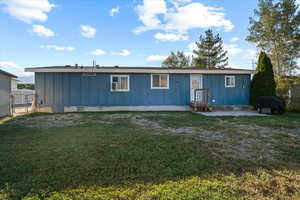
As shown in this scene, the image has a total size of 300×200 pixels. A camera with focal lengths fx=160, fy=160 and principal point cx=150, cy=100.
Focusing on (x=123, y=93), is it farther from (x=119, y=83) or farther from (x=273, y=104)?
(x=273, y=104)

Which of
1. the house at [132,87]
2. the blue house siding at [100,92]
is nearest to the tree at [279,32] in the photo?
the house at [132,87]

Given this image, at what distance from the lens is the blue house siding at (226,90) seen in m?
10.6

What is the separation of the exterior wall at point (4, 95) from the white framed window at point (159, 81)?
779 cm

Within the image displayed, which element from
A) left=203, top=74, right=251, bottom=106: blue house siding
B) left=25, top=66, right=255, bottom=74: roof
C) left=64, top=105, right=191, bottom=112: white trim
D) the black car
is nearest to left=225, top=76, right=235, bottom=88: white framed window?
left=203, top=74, right=251, bottom=106: blue house siding

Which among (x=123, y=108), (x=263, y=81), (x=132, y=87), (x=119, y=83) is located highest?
(x=263, y=81)

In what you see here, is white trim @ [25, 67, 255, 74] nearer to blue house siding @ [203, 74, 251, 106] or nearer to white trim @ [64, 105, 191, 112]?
blue house siding @ [203, 74, 251, 106]

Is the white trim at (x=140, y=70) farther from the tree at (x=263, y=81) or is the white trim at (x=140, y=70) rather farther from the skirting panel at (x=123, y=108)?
the skirting panel at (x=123, y=108)

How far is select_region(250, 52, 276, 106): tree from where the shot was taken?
10.1 meters

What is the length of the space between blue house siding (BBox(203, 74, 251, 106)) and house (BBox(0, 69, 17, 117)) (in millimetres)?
11186

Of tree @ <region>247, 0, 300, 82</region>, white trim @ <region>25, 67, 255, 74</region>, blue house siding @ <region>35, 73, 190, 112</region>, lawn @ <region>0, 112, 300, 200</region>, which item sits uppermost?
tree @ <region>247, 0, 300, 82</region>

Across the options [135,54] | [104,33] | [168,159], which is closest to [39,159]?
[168,159]

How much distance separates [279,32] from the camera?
15281 millimetres

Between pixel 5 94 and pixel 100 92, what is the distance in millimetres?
4664

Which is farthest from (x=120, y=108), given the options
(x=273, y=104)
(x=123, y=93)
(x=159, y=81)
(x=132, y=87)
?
(x=273, y=104)
